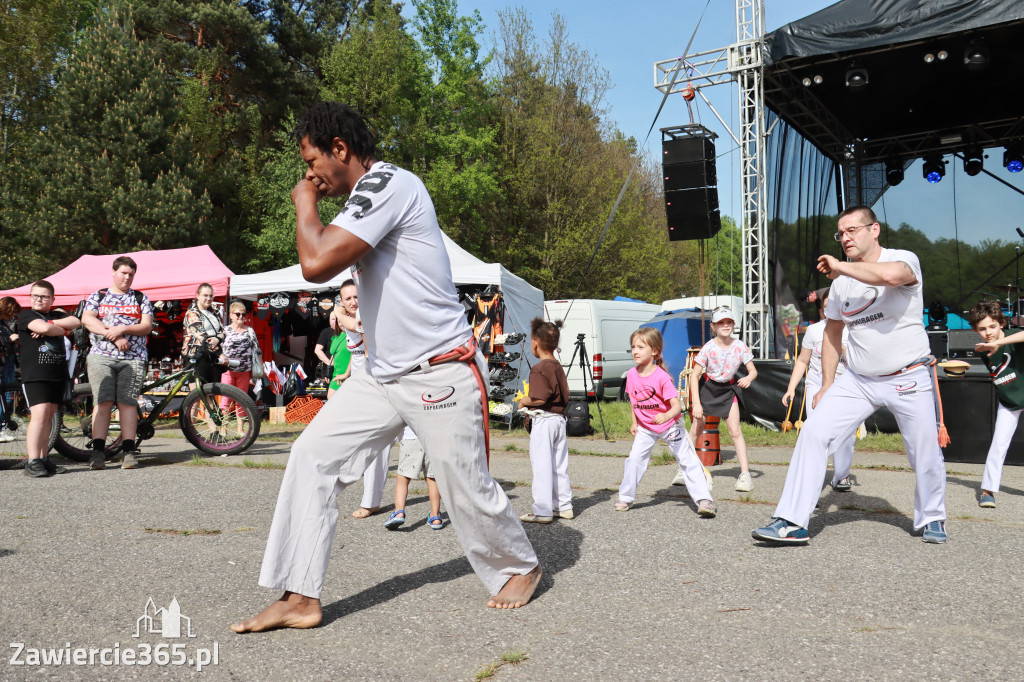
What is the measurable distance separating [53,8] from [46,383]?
2760cm

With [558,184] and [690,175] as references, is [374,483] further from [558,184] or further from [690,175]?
[558,184]

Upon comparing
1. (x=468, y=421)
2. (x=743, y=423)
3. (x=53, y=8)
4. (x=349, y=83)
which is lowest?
(x=743, y=423)

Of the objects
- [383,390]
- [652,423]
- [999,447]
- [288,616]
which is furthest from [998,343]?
[288,616]

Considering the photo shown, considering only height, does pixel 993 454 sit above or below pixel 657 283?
below

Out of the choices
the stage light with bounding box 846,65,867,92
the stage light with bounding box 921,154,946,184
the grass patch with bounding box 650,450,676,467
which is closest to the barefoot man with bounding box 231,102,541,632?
the grass patch with bounding box 650,450,676,467

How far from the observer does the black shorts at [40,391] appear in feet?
23.9

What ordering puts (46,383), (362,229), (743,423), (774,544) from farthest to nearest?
(743,423)
(46,383)
(774,544)
(362,229)

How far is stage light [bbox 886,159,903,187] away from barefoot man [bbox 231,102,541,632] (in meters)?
20.4

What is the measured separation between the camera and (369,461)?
3.30 meters

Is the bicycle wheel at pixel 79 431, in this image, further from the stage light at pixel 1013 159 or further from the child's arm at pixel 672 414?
the stage light at pixel 1013 159

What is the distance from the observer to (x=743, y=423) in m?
12.4

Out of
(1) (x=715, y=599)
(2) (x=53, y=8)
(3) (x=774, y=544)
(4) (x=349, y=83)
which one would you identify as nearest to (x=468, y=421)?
(1) (x=715, y=599)

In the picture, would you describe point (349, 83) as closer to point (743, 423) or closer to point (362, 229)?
point (743, 423)

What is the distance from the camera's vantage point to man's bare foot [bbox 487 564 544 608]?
132 inches
